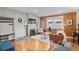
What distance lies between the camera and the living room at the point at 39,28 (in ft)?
6.26

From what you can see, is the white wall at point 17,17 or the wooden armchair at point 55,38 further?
→ the wooden armchair at point 55,38

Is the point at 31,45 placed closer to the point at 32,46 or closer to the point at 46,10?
the point at 32,46

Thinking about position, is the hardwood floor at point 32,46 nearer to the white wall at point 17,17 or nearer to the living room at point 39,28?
the living room at point 39,28

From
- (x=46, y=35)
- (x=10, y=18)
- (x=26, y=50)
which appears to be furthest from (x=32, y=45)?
(x=10, y=18)

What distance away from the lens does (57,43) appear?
199cm

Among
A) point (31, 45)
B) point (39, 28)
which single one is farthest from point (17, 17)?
point (31, 45)

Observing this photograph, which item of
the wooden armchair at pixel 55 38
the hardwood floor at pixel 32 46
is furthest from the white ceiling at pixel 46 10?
the hardwood floor at pixel 32 46

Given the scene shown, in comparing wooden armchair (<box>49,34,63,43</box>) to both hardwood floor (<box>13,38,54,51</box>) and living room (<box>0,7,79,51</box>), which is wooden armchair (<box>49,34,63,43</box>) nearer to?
living room (<box>0,7,79,51</box>)

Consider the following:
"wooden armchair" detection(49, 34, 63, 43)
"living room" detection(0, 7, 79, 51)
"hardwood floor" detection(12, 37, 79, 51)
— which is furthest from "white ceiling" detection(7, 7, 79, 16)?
"hardwood floor" detection(12, 37, 79, 51)

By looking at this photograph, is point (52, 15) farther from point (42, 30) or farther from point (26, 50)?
point (26, 50)

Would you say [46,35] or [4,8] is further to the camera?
[46,35]

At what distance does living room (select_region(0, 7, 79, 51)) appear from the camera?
1909mm
